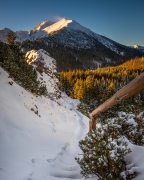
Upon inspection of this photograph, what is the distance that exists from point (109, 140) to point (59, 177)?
1.70 metres

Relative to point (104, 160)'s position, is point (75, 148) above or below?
above

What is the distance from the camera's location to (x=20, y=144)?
541 centimetres

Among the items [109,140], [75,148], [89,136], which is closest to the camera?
[109,140]

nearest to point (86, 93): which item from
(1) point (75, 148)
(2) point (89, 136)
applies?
(1) point (75, 148)

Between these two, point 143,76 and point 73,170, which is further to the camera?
point 73,170

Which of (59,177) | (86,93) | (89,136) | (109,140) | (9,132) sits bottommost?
(59,177)

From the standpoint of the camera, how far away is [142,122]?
415 cm

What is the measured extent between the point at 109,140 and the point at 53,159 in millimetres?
2697

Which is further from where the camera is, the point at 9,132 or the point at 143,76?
the point at 9,132

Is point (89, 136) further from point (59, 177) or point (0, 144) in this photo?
point (0, 144)

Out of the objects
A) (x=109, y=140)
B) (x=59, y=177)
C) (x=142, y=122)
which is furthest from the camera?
(x=142, y=122)

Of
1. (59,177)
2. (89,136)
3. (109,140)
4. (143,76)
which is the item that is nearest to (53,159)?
(59,177)

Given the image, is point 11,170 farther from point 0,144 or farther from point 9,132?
point 9,132

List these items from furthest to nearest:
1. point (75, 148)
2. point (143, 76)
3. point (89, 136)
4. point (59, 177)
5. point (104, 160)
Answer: point (75, 148), point (59, 177), point (89, 136), point (104, 160), point (143, 76)
